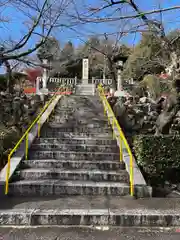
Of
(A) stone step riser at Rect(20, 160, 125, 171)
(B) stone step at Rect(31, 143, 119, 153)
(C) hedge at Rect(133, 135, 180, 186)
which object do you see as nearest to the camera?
(C) hedge at Rect(133, 135, 180, 186)

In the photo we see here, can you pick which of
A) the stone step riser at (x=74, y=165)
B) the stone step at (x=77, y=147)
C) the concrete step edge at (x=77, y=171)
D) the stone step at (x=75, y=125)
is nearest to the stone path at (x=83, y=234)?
the concrete step edge at (x=77, y=171)

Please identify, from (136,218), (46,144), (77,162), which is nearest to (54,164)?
(77,162)

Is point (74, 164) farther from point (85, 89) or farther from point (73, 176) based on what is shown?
point (85, 89)

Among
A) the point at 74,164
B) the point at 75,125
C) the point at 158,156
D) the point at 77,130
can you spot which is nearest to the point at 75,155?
the point at 74,164

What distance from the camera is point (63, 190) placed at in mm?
5637

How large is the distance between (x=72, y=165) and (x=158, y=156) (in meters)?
2.42

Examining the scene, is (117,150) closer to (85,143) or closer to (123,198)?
(85,143)

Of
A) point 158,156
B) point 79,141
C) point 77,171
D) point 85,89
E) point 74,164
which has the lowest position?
point 77,171

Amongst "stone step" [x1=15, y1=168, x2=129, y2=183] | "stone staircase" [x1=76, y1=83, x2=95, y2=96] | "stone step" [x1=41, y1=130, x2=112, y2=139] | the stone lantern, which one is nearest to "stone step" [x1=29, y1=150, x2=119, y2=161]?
"stone step" [x1=15, y1=168, x2=129, y2=183]

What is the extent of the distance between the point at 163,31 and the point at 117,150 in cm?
491

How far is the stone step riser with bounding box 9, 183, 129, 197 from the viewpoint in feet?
18.4

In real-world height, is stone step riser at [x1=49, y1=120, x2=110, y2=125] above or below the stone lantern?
below

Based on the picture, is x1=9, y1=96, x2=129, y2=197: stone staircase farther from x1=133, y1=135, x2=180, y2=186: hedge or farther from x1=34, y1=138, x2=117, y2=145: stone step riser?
x1=133, y1=135, x2=180, y2=186: hedge

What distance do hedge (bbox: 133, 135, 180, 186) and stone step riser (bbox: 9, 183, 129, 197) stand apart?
48.1 inches
